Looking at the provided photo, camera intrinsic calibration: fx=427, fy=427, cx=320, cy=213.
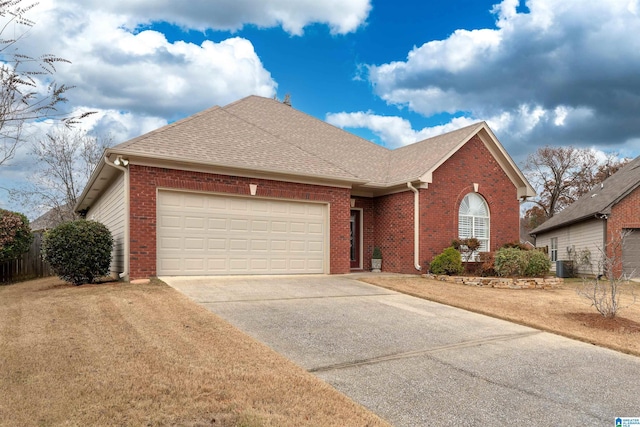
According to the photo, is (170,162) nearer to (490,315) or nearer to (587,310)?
(490,315)

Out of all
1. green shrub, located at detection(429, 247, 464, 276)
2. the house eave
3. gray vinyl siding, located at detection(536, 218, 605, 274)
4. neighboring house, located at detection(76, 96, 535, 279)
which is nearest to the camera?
neighboring house, located at detection(76, 96, 535, 279)

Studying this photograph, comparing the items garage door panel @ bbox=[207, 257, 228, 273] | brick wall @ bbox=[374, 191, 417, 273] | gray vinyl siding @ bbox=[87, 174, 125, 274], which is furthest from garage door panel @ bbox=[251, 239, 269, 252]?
brick wall @ bbox=[374, 191, 417, 273]

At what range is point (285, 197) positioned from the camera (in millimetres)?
12828

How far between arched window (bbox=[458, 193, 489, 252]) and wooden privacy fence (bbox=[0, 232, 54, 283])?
15.4 m

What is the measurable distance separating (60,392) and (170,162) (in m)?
7.95

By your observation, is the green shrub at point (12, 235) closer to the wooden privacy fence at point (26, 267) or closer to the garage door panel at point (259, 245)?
the wooden privacy fence at point (26, 267)

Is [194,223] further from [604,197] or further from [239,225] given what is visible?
[604,197]

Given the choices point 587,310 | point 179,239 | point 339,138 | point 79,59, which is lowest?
point 587,310

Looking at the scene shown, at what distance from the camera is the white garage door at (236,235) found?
442 inches

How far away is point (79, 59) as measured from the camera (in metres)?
4.14

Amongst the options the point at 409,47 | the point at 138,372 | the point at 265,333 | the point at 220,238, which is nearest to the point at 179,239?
the point at 220,238

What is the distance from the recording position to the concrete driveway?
4.11m

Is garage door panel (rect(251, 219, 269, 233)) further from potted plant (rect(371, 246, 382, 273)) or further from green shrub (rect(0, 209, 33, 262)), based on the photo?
green shrub (rect(0, 209, 33, 262))

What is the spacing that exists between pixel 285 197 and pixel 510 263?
735 cm
